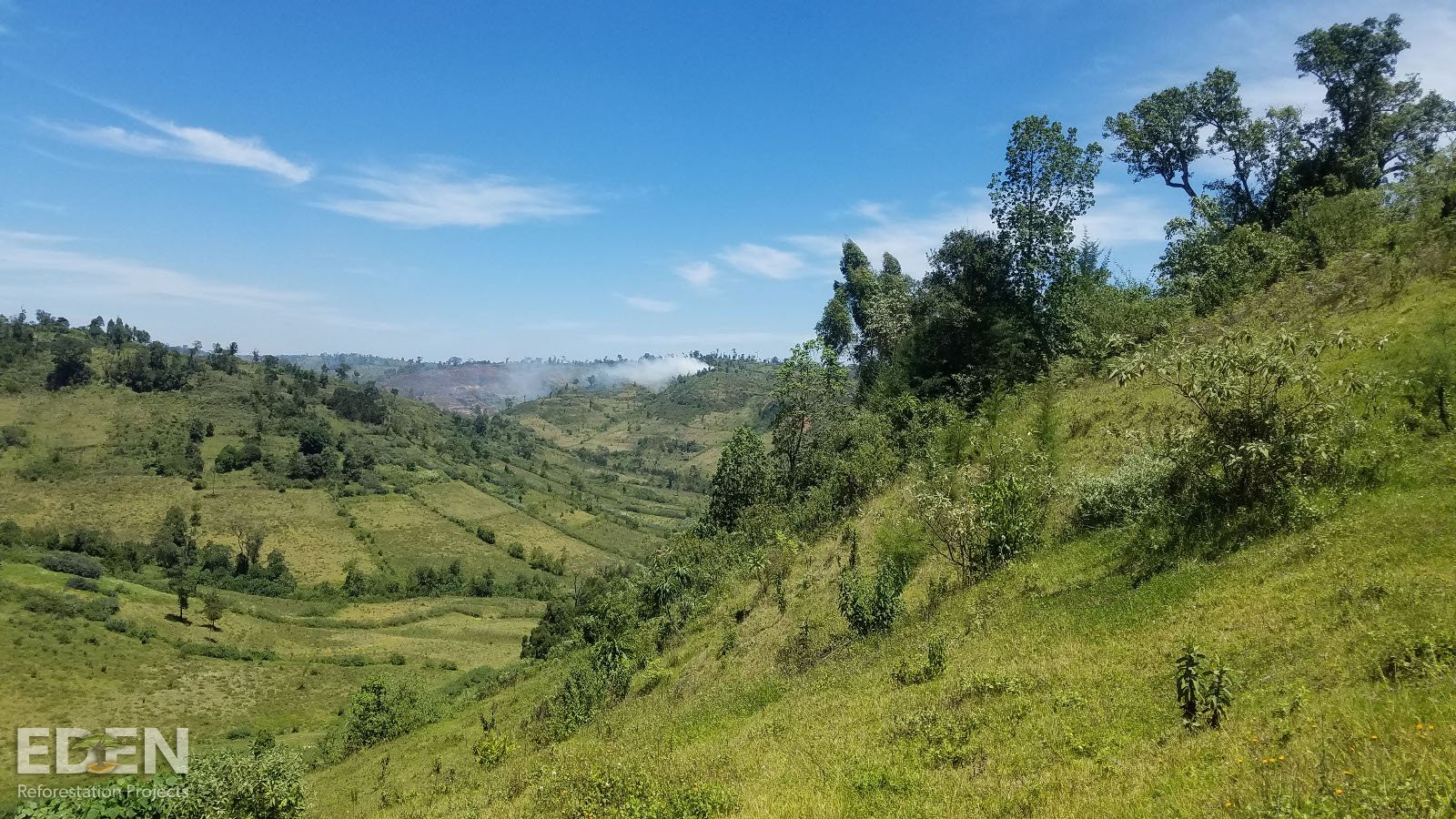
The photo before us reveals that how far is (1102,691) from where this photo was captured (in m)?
10.9

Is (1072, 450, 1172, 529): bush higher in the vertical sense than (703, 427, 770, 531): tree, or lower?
higher

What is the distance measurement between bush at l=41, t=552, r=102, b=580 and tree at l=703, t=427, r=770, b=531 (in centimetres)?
11553

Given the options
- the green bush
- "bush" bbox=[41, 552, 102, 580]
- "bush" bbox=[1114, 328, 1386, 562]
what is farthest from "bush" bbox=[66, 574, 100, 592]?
"bush" bbox=[1114, 328, 1386, 562]

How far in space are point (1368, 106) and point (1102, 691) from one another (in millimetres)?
44077

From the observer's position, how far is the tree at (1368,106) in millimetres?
35781

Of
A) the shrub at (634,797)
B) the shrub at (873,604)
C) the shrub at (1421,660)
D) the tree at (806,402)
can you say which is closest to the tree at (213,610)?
the tree at (806,402)

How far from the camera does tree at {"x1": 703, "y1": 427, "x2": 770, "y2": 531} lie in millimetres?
52406

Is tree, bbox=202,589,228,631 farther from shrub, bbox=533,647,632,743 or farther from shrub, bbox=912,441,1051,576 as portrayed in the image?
shrub, bbox=912,441,1051,576

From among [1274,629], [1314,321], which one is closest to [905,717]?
[1274,629]

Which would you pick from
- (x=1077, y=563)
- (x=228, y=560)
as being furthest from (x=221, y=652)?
(x=1077, y=563)

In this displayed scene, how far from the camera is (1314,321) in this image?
70.0ft

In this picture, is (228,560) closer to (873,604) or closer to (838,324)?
(838,324)

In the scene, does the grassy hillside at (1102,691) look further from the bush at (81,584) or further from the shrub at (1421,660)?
the bush at (81,584)

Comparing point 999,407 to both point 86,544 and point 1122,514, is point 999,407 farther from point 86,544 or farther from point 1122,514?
point 86,544
